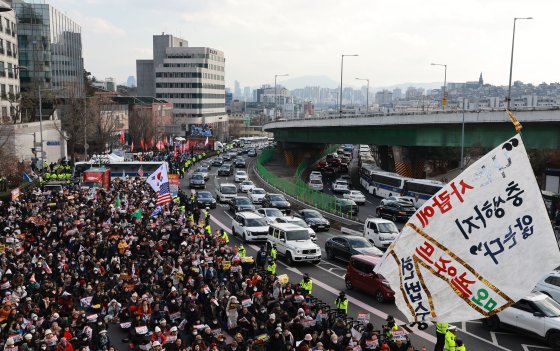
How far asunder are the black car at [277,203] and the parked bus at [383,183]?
13.2 metres

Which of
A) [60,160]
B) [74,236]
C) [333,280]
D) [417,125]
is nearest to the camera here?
[333,280]

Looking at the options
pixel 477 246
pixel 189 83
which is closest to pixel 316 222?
pixel 477 246

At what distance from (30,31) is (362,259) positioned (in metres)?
84.0

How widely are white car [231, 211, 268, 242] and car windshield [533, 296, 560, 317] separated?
1598 centimetres

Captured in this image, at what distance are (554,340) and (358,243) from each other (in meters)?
10.3

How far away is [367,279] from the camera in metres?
20.5

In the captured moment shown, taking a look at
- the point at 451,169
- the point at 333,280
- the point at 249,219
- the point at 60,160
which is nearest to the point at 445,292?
the point at 333,280

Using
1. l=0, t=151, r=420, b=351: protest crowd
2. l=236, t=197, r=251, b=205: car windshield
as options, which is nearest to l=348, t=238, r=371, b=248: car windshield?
l=0, t=151, r=420, b=351: protest crowd

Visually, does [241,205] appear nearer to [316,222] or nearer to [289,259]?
[316,222]

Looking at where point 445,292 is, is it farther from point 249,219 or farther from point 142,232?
point 249,219

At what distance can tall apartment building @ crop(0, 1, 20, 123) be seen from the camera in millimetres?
63750

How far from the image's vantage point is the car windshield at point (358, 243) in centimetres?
2467

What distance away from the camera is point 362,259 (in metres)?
21.1

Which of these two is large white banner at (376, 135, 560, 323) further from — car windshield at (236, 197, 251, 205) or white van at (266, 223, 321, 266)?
car windshield at (236, 197, 251, 205)
